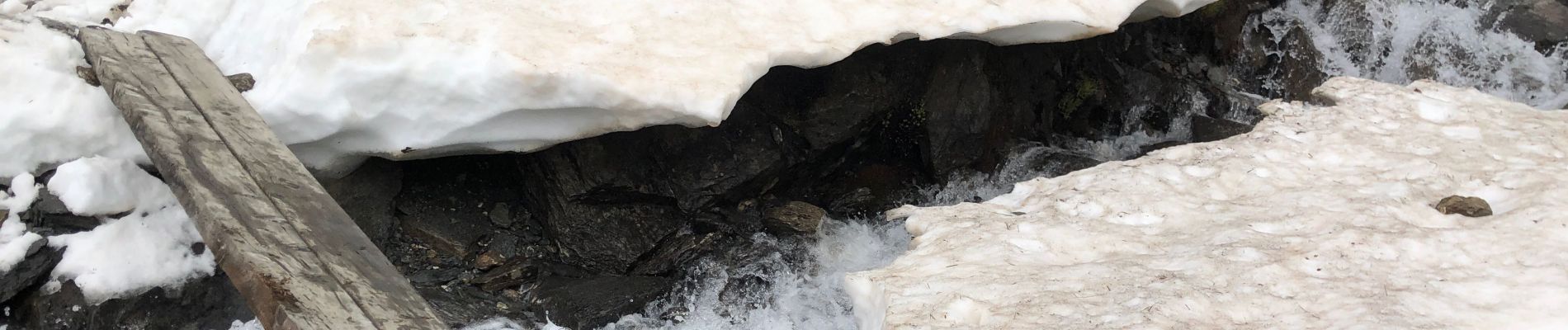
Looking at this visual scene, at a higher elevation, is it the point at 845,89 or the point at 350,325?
the point at 845,89

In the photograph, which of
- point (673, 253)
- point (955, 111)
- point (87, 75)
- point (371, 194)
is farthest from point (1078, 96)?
point (87, 75)

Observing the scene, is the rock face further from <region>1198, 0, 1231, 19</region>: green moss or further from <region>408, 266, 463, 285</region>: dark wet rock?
<region>408, 266, 463, 285</region>: dark wet rock

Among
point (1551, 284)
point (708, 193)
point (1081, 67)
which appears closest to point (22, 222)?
point (708, 193)

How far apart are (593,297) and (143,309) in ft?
6.43

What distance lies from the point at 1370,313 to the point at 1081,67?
14.3 feet

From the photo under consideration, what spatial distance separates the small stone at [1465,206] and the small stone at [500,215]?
4462 mm

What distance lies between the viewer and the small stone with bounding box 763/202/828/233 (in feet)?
18.5

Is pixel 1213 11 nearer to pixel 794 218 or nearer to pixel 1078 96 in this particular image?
pixel 1078 96

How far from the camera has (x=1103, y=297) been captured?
10.5ft

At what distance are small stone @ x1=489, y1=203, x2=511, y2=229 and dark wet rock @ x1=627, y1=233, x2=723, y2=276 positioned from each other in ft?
2.42

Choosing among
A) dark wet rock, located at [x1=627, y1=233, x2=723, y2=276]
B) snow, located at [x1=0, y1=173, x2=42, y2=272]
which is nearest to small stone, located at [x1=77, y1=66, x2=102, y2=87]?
snow, located at [x1=0, y1=173, x2=42, y2=272]

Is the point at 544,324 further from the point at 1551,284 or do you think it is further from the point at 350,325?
the point at 1551,284

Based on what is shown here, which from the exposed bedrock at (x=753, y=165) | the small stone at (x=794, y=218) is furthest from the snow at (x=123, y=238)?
the small stone at (x=794, y=218)

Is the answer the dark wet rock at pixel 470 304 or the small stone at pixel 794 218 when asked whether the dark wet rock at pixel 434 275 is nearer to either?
the dark wet rock at pixel 470 304
